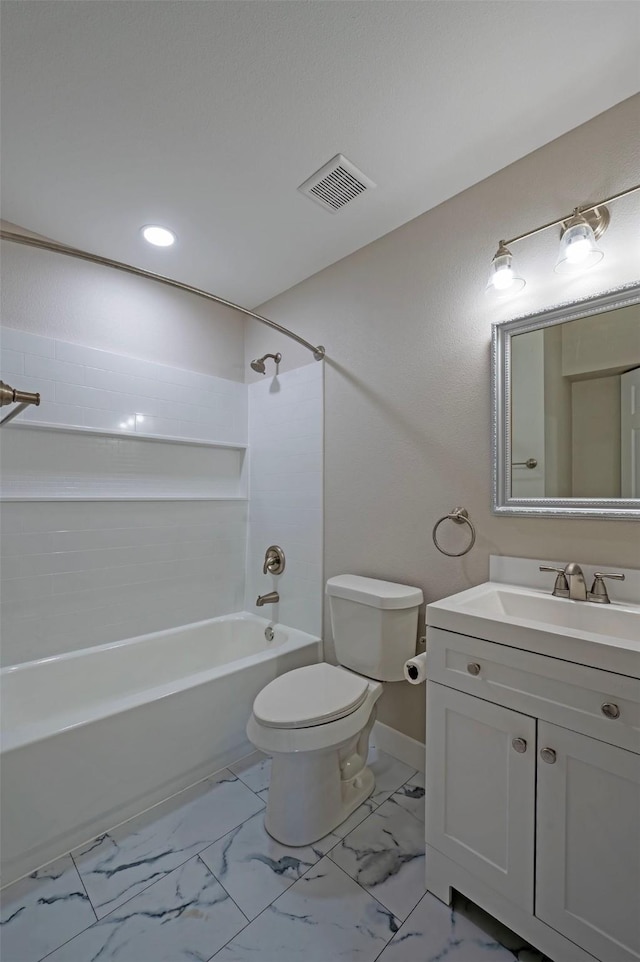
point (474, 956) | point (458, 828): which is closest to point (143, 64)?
point (458, 828)

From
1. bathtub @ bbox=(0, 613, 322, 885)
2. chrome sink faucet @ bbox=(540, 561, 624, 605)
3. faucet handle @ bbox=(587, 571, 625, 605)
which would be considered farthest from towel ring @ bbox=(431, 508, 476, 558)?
bathtub @ bbox=(0, 613, 322, 885)

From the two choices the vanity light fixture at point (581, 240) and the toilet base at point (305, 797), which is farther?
the toilet base at point (305, 797)

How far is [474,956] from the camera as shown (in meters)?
1.06

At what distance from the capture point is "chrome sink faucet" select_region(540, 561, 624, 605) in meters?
1.25

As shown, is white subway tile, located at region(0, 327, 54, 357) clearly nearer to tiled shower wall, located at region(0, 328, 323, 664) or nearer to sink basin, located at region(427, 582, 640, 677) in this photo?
tiled shower wall, located at region(0, 328, 323, 664)

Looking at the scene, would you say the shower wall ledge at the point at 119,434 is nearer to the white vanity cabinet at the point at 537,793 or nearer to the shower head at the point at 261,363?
Answer: the shower head at the point at 261,363

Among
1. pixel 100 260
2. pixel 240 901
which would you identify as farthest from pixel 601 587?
pixel 100 260

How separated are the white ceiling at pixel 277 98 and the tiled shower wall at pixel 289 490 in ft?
2.97

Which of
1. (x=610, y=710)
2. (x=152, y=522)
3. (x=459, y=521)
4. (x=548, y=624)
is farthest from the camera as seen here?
(x=152, y=522)

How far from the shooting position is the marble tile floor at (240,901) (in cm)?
107

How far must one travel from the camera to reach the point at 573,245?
1279 mm

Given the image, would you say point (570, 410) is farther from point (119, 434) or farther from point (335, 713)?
point (119, 434)

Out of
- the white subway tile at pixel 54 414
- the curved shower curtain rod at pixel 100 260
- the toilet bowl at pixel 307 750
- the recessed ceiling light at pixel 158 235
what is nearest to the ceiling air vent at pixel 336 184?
the curved shower curtain rod at pixel 100 260

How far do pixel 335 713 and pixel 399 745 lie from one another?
64 centimetres
